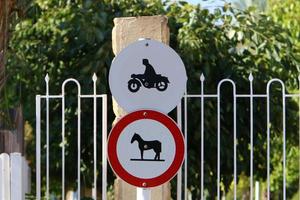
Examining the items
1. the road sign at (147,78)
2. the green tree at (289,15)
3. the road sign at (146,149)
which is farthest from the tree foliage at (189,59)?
the road sign at (146,149)

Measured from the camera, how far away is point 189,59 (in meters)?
10.2

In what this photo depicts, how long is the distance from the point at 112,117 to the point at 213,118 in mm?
1209

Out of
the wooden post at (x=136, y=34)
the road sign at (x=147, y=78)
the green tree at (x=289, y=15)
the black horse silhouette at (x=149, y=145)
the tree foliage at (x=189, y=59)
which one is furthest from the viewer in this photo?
the green tree at (x=289, y=15)

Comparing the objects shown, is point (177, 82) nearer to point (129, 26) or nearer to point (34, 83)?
point (129, 26)

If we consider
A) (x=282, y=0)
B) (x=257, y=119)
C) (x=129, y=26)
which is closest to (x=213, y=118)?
(x=257, y=119)

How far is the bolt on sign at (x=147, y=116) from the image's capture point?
5797mm

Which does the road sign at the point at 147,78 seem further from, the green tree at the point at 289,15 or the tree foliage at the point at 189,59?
the green tree at the point at 289,15

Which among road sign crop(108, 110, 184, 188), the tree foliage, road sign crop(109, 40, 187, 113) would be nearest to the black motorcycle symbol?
road sign crop(109, 40, 187, 113)

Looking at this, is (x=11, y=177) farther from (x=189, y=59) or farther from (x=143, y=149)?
(x=189, y=59)

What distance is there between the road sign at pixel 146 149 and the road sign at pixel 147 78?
0.32 ft

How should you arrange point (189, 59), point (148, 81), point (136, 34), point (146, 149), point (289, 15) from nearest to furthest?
point (146, 149) < point (148, 81) < point (136, 34) < point (189, 59) < point (289, 15)

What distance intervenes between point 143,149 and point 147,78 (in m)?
0.48

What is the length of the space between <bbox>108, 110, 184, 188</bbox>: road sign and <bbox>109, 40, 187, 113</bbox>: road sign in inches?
3.8

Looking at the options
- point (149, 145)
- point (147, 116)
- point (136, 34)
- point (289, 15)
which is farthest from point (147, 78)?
point (289, 15)
